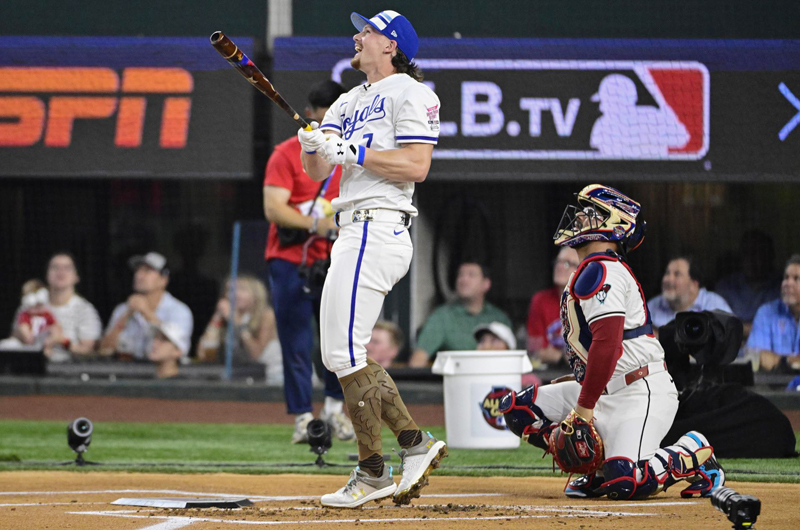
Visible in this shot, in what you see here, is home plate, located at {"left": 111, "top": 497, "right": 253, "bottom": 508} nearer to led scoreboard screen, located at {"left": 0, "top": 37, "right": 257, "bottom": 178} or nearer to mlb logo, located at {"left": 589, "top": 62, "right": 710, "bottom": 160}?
led scoreboard screen, located at {"left": 0, "top": 37, "right": 257, "bottom": 178}

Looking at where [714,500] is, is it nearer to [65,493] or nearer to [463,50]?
[65,493]

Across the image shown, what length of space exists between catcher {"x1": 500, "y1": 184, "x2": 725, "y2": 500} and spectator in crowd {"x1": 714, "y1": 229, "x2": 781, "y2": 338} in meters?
6.07

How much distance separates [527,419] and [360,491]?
3.23 ft

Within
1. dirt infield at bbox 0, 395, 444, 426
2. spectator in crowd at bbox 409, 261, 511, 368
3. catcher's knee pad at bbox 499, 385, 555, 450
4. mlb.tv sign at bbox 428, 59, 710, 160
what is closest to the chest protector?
catcher's knee pad at bbox 499, 385, 555, 450

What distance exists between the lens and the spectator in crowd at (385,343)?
11.3m

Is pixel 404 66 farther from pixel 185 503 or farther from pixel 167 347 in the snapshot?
pixel 167 347

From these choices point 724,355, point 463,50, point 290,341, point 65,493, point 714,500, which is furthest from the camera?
point 463,50

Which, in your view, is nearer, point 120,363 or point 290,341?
point 290,341

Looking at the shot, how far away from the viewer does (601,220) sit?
16.1ft

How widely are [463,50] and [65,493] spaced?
677cm

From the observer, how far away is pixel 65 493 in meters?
5.25

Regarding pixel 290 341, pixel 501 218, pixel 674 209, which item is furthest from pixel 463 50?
pixel 290 341

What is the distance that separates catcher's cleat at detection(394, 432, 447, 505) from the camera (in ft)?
14.7

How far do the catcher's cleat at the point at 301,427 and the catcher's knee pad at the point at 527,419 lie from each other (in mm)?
2382
